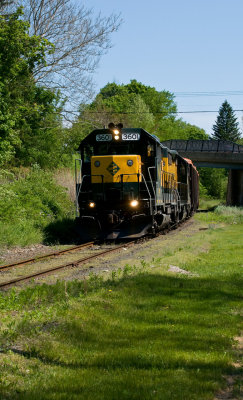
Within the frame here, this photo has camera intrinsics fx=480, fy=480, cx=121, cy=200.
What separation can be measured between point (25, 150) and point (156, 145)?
17060 mm

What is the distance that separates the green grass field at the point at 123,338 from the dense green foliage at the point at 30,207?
7.50m

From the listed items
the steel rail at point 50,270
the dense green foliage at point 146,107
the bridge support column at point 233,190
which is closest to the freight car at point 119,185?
the steel rail at point 50,270

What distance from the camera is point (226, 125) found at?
114 metres

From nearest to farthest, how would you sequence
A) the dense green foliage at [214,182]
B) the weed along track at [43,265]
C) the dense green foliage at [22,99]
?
the weed along track at [43,265]
the dense green foliage at [22,99]
the dense green foliage at [214,182]

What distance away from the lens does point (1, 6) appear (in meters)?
27.3

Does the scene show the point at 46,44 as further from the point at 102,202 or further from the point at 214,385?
the point at 214,385

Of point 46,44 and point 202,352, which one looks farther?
point 46,44

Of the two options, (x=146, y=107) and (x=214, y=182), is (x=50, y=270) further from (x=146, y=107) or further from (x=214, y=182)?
(x=214, y=182)

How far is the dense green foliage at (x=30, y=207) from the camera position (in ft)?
54.7

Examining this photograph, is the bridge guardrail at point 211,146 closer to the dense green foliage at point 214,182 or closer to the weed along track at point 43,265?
the weed along track at point 43,265

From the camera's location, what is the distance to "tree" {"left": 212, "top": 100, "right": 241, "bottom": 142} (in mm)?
113250

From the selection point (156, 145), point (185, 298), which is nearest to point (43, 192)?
point (156, 145)

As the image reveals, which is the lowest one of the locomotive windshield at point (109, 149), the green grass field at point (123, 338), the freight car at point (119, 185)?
the green grass field at point (123, 338)

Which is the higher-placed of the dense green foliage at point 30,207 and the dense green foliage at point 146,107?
the dense green foliage at point 146,107
